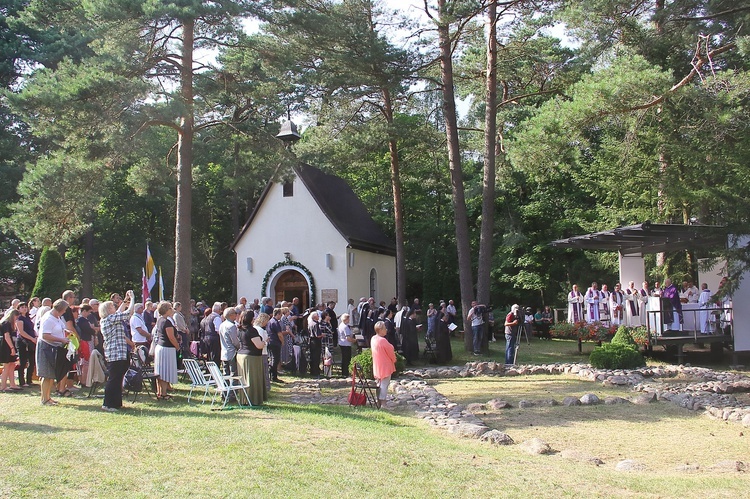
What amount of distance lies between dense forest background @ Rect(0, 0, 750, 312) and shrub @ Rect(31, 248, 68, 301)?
4893mm

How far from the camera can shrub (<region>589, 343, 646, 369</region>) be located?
15.8m

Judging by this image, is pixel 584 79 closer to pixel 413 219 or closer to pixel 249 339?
pixel 249 339

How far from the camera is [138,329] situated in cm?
1172

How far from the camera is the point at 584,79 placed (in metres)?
16.9

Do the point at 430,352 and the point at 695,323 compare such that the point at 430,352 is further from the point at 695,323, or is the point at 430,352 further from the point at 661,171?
the point at 661,171

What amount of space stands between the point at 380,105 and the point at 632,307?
11408 millimetres

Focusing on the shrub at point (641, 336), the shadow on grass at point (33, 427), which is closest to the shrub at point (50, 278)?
the shadow on grass at point (33, 427)

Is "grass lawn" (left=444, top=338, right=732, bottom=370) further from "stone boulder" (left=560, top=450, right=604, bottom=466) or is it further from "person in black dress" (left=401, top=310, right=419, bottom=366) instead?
"stone boulder" (left=560, top=450, right=604, bottom=466)

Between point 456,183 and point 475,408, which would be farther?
point 456,183

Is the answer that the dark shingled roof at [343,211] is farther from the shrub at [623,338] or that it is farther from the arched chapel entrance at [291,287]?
the shrub at [623,338]

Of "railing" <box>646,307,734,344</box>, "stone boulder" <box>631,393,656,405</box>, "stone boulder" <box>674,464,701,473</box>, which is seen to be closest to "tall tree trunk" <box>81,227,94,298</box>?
"railing" <box>646,307,734,344</box>

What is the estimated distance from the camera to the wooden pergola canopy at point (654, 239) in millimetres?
13906

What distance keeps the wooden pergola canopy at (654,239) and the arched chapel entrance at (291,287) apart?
419 inches

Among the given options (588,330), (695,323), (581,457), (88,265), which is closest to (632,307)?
(588,330)
